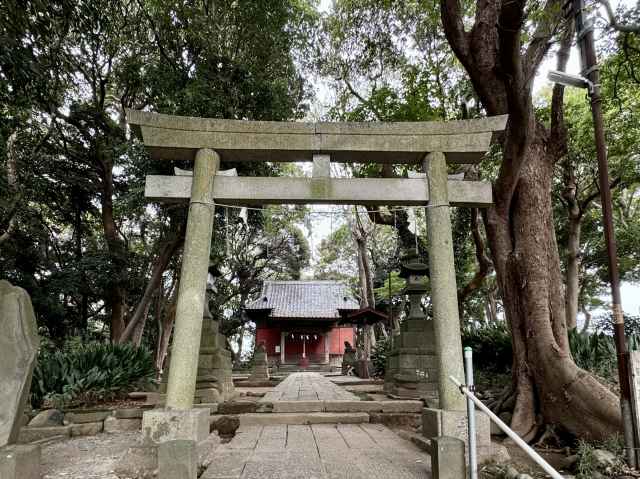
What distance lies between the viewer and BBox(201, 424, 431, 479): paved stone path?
400cm

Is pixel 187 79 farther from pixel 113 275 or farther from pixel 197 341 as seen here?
→ pixel 197 341

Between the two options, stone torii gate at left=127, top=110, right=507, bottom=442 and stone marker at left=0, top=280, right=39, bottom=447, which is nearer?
stone marker at left=0, top=280, right=39, bottom=447

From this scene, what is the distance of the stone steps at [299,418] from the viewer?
6777mm

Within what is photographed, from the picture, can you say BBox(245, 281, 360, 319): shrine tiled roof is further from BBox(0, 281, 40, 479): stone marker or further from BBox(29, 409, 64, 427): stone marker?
BBox(0, 281, 40, 479): stone marker

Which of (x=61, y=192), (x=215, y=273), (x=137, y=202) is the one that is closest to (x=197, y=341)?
(x=215, y=273)

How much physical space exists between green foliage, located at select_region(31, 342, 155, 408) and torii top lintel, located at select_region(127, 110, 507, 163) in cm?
505

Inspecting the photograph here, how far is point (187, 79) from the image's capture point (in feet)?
35.3

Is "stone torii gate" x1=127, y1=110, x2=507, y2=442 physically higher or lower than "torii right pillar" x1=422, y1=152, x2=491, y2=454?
higher

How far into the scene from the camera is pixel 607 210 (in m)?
4.74

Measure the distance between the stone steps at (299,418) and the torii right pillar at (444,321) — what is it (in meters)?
2.23

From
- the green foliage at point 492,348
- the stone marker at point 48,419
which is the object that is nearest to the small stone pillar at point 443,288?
the green foliage at point 492,348

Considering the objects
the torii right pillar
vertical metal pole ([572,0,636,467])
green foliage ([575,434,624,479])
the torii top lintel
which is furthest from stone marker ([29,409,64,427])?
vertical metal pole ([572,0,636,467])

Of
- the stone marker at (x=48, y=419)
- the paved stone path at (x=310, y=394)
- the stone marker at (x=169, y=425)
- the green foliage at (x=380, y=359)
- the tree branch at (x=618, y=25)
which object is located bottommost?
the stone marker at (x=48, y=419)

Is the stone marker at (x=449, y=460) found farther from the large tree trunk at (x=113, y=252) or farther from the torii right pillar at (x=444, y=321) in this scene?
the large tree trunk at (x=113, y=252)
